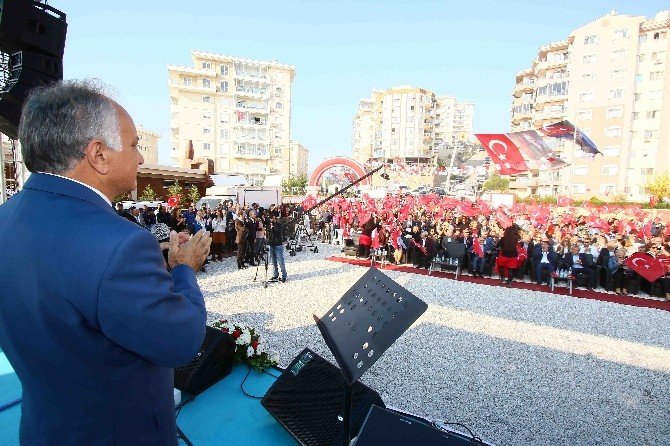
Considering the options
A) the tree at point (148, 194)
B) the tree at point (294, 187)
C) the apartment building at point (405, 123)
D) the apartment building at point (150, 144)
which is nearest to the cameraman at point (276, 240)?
the tree at point (148, 194)

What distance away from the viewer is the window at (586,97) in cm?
4900

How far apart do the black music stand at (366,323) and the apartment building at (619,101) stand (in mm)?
51687

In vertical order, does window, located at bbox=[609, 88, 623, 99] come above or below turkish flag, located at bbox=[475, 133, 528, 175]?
above

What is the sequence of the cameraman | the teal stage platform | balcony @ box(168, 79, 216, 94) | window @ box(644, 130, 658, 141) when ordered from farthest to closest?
balcony @ box(168, 79, 216, 94), window @ box(644, 130, 658, 141), the cameraman, the teal stage platform

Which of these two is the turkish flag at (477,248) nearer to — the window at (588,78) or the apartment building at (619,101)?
the apartment building at (619,101)

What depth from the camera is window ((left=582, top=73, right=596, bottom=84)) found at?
48625mm

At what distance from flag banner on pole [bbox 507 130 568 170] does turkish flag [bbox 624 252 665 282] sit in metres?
9.72

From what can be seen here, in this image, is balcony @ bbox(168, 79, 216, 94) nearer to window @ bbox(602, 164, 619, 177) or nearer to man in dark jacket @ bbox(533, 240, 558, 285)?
man in dark jacket @ bbox(533, 240, 558, 285)

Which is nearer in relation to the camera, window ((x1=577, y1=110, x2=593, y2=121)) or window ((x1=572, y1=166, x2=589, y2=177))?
window ((x1=577, y1=110, x2=593, y2=121))

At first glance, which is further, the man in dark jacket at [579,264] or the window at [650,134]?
the window at [650,134]

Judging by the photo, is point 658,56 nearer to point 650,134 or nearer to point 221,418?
point 650,134

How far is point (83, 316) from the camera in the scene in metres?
1.10

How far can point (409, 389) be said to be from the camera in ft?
15.1

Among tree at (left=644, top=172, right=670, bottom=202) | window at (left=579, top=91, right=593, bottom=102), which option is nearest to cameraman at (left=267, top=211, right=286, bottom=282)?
tree at (left=644, top=172, right=670, bottom=202)
